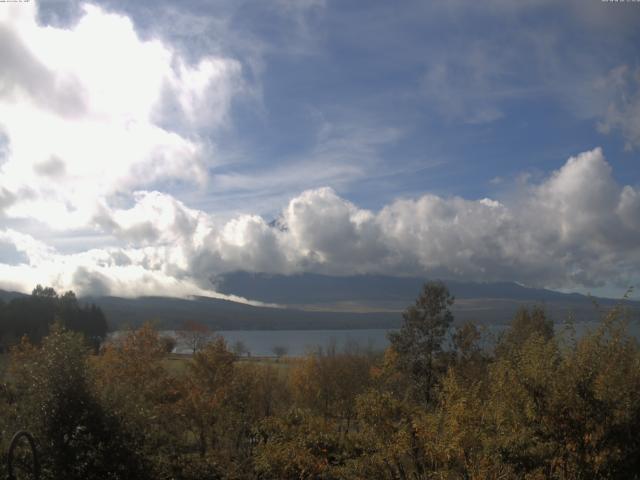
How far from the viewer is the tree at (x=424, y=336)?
43125mm

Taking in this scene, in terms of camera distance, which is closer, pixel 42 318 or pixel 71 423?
pixel 71 423

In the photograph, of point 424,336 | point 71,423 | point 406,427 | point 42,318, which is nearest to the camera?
point 406,427

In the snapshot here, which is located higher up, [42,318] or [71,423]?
[42,318]

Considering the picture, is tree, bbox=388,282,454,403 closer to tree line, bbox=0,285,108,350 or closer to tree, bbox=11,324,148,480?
tree, bbox=11,324,148,480

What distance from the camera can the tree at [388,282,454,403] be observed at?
4312 cm

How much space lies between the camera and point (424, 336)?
44.3 metres

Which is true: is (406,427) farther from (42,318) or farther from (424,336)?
(42,318)

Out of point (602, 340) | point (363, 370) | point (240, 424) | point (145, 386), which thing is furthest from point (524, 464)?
point (363, 370)

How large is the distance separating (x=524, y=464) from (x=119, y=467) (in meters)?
12.1

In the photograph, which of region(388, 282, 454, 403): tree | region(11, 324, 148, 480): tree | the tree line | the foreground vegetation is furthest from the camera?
the tree line

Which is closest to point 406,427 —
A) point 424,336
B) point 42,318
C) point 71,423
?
point 71,423

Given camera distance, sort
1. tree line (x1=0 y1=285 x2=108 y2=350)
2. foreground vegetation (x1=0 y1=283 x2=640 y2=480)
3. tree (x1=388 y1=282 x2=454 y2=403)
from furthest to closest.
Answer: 1. tree line (x1=0 y1=285 x2=108 y2=350)
2. tree (x1=388 y1=282 x2=454 y2=403)
3. foreground vegetation (x1=0 y1=283 x2=640 y2=480)

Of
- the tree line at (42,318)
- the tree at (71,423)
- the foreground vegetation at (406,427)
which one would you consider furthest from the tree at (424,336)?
the tree line at (42,318)

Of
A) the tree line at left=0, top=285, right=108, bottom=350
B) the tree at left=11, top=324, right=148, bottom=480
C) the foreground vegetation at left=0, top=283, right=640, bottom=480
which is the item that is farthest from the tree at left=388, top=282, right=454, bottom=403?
the tree line at left=0, top=285, right=108, bottom=350
